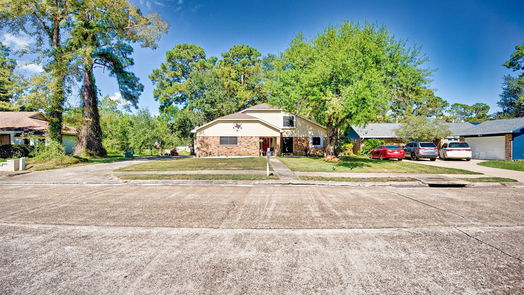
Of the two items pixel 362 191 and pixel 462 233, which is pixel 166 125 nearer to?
pixel 362 191

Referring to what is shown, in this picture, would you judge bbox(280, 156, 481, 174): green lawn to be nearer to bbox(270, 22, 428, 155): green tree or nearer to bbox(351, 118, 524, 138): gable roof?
bbox(270, 22, 428, 155): green tree

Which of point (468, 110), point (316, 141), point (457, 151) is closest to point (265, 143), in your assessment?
point (316, 141)

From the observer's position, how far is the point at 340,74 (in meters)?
15.1

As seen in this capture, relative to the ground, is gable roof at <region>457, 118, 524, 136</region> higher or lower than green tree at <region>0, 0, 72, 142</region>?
lower

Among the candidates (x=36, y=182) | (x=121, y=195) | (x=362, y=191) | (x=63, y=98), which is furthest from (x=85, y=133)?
(x=362, y=191)

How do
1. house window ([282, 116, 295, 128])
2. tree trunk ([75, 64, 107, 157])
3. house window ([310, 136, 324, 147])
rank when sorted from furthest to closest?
house window ([282, 116, 295, 128]) < house window ([310, 136, 324, 147]) < tree trunk ([75, 64, 107, 157])

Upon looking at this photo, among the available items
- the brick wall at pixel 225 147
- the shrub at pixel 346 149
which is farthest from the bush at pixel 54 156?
the shrub at pixel 346 149

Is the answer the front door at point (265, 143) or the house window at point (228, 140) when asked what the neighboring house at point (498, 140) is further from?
the house window at point (228, 140)

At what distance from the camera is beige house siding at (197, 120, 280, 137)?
80.4 feet

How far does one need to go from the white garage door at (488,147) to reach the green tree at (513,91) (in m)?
17.6

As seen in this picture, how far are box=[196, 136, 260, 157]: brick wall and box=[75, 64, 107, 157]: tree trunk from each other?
1150cm

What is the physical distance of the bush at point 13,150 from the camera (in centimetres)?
2109

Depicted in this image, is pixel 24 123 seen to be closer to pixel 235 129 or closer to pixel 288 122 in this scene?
pixel 235 129

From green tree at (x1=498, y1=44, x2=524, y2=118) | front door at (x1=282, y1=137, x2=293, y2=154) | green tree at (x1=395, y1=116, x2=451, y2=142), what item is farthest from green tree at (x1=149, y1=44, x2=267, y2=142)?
green tree at (x1=498, y1=44, x2=524, y2=118)
